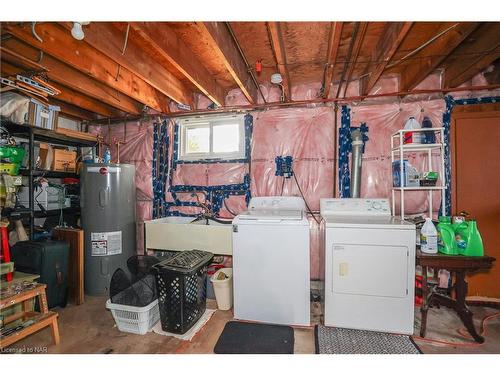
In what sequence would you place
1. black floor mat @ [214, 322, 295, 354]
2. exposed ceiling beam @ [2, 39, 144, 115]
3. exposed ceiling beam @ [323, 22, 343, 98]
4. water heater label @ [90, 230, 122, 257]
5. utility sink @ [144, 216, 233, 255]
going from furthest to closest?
1. water heater label @ [90, 230, 122, 257]
2. utility sink @ [144, 216, 233, 255]
3. exposed ceiling beam @ [2, 39, 144, 115]
4. black floor mat @ [214, 322, 295, 354]
5. exposed ceiling beam @ [323, 22, 343, 98]

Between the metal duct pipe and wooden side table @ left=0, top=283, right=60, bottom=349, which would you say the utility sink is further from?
the metal duct pipe

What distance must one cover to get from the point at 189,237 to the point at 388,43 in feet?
8.70

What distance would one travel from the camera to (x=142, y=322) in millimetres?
1940

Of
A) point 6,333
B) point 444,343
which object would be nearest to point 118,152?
point 6,333

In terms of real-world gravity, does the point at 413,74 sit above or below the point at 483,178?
above

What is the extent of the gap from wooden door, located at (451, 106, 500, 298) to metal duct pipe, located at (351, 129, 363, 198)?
3.26 ft

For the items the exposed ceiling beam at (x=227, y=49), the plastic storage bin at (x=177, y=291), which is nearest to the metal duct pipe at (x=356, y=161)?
the exposed ceiling beam at (x=227, y=49)

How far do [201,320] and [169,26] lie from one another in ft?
8.46

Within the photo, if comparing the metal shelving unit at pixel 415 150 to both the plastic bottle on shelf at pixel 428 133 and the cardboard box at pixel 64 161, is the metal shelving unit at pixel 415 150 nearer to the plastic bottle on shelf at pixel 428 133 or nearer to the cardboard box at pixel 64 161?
the plastic bottle on shelf at pixel 428 133

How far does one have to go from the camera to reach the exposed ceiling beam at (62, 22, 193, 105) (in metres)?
1.63

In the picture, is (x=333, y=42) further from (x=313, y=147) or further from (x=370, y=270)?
(x=370, y=270)

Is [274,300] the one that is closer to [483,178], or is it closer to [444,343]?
[444,343]

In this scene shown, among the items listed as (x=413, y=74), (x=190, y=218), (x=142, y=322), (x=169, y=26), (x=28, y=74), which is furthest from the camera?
(x=190, y=218)

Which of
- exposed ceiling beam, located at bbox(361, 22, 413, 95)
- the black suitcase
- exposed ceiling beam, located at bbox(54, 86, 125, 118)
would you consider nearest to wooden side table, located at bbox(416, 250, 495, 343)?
exposed ceiling beam, located at bbox(361, 22, 413, 95)
